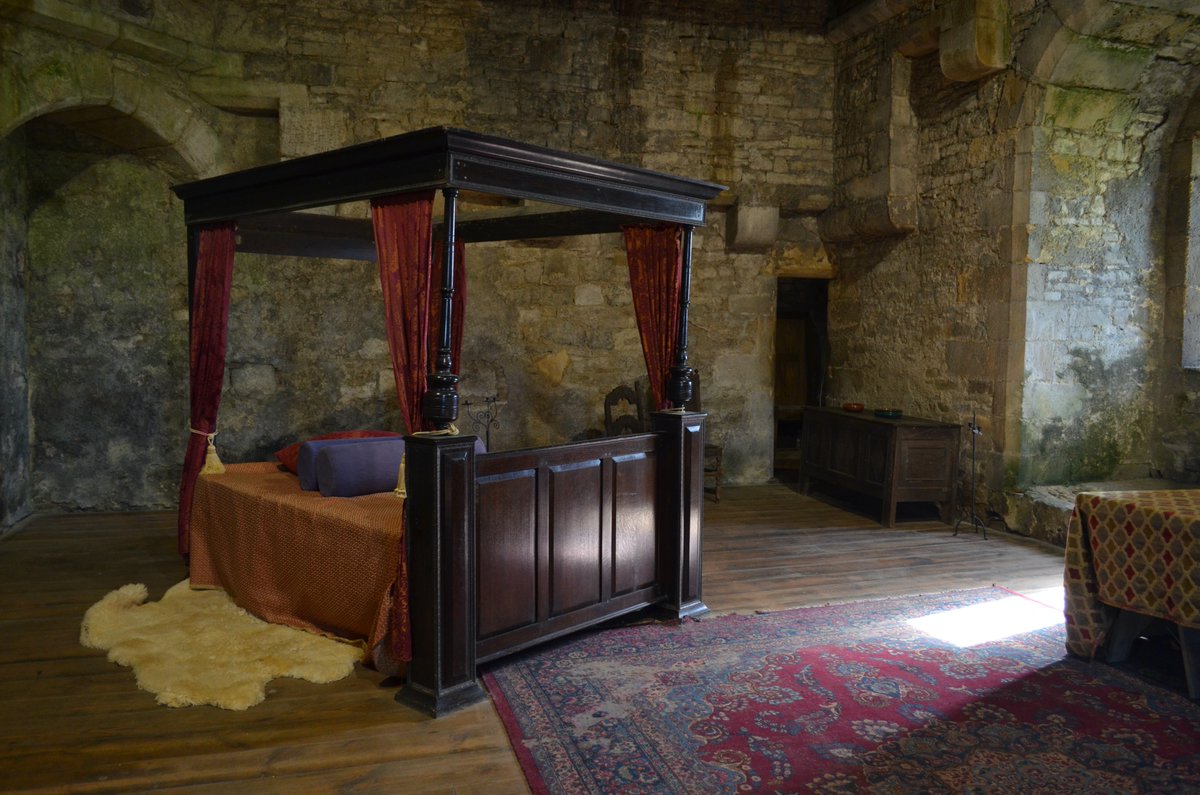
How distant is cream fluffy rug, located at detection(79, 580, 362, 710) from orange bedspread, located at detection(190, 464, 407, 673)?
0.12m

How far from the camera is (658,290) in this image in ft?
14.0

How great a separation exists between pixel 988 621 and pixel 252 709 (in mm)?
3349

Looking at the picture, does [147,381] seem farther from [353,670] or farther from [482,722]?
[482,722]

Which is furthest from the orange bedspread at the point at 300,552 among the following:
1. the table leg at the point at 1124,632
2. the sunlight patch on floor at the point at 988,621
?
the table leg at the point at 1124,632

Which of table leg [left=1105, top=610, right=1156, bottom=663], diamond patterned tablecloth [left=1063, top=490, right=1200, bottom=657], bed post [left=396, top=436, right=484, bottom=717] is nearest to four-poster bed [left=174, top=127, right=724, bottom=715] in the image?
bed post [left=396, top=436, right=484, bottom=717]

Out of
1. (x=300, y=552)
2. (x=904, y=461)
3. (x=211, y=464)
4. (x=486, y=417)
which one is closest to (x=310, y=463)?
(x=300, y=552)

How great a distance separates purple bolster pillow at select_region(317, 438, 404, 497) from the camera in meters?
3.90

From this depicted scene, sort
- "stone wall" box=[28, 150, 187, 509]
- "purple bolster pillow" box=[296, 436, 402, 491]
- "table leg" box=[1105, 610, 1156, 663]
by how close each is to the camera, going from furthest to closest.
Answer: "stone wall" box=[28, 150, 187, 509] → "purple bolster pillow" box=[296, 436, 402, 491] → "table leg" box=[1105, 610, 1156, 663]

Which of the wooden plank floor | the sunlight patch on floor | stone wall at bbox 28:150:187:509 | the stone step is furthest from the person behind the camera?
stone wall at bbox 28:150:187:509

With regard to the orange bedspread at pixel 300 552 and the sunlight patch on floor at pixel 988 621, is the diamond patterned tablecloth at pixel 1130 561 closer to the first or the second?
Answer: the sunlight patch on floor at pixel 988 621

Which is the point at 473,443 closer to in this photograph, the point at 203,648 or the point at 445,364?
the point at 445,364

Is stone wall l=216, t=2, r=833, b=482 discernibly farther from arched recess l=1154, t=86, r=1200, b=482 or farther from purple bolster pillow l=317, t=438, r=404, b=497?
purple bolster pillow l=317, t=438, r=404, b=497

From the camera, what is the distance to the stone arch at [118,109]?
509 centimetres

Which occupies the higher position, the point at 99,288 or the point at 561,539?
the point at 99,288
